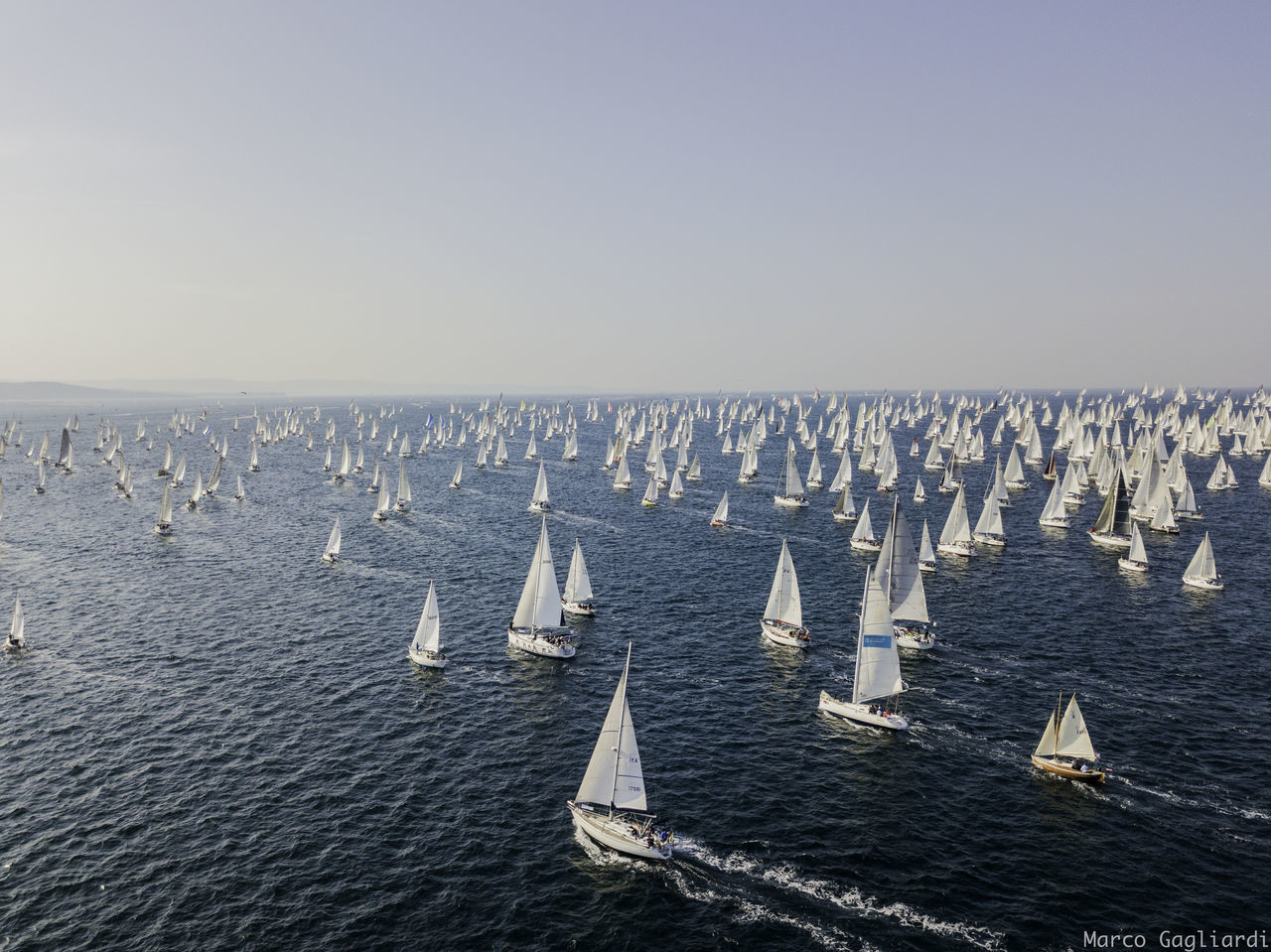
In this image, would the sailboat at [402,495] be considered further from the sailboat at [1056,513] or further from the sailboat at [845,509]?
the sailboat at [1056,513]

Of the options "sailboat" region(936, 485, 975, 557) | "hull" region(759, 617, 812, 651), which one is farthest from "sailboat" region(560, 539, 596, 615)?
"sailboat" region(936, 485, 975, 557)

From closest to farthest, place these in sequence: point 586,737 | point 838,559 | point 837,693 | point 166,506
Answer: point 586,737
point 837,693
point 838,559
point 166,506

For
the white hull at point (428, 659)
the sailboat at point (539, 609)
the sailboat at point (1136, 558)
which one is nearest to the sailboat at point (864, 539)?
the sailboat at point (1136, 558)

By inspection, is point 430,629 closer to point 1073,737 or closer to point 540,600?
point 540,600

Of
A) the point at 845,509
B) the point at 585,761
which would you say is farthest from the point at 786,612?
the point at 845,509

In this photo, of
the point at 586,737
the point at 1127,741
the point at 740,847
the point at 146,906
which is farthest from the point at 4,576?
the point at 1127,741

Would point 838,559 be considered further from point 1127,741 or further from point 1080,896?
point 1080,896
